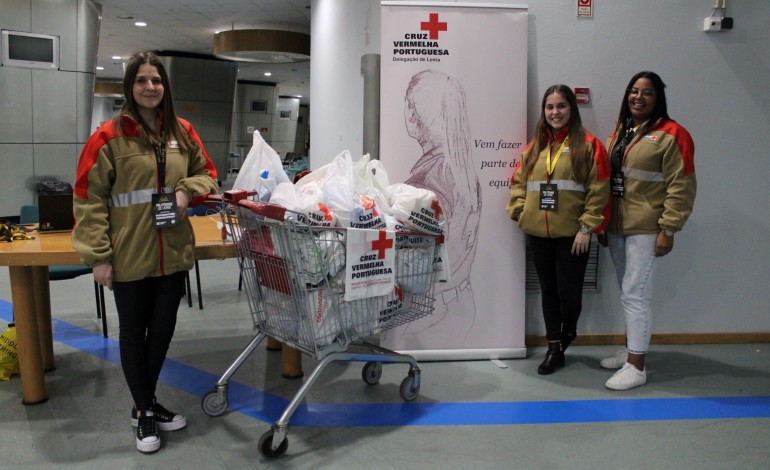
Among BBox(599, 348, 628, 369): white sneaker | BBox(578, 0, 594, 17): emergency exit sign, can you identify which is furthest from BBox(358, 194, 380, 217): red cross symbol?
BBox(578, 0, 594, 17): emergency exit sign

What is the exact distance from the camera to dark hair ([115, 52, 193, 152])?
2.39 meters

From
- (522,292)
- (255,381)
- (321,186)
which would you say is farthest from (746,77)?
(255,381)

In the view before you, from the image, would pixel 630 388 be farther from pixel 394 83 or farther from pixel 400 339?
pixel 394 83

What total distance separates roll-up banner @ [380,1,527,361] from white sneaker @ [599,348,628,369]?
1.60 feet

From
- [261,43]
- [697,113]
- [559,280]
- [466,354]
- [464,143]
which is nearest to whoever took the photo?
[559,280]

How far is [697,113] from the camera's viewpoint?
3.82 meters

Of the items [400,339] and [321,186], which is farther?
[400,339]

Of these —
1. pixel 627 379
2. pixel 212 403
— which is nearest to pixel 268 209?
pixel 212 403

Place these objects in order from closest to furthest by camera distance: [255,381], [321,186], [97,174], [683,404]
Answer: [97,174] → [321,186] → [683,404] → [255,381]

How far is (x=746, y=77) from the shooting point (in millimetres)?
3828

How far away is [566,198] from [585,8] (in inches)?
50.8

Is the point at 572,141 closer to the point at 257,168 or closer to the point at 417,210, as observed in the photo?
the point at 417,210

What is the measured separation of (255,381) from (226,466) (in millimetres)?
936

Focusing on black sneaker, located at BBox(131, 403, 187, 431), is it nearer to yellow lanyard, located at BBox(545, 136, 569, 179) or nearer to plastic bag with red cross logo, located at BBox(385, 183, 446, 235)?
plastic bag with red cross logo, located at BBox(385, 183, 446, 235)
